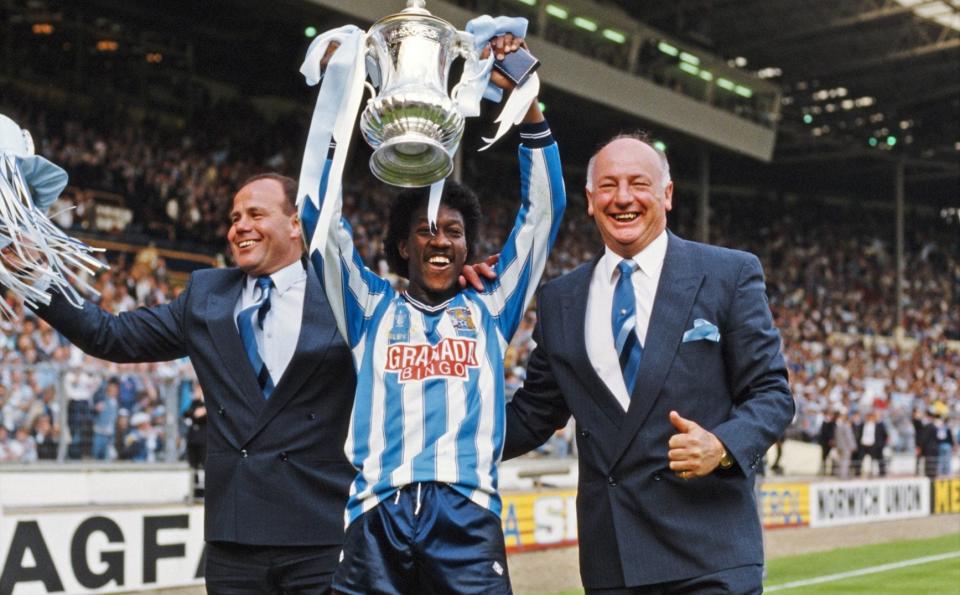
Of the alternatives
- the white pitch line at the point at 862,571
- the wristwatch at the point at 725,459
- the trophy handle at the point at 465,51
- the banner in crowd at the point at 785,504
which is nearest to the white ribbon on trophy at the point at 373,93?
the trophy handle at the point at 465,51

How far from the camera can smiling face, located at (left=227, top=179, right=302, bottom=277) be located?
413cm

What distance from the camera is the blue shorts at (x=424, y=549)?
10.6ft

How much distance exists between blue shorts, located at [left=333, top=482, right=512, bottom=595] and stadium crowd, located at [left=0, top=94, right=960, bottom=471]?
2.23 metres

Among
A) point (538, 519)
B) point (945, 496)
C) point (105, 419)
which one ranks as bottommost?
point (945, 496)

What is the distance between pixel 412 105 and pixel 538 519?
991 centimetres

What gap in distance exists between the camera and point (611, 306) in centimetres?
355

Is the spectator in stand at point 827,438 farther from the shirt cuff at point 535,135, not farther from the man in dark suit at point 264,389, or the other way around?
the shirt cuff at point 535,135

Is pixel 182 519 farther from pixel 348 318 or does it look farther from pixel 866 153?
pixel 866 153

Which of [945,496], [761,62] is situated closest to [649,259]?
[945,496]

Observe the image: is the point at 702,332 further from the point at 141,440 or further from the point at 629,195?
the point at 141,440

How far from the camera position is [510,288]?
3.65 m

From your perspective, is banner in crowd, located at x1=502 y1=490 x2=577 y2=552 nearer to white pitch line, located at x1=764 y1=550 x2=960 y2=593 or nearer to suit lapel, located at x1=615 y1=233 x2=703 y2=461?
white pitch line, located at x1=764 y1=550 x2=960 y2=593

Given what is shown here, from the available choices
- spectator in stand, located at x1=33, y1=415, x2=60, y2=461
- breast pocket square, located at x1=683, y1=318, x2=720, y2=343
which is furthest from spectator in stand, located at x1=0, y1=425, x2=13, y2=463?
breast pocket square, located at x1=683, y1=318, x2=720, y2=343

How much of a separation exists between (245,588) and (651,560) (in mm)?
1312
